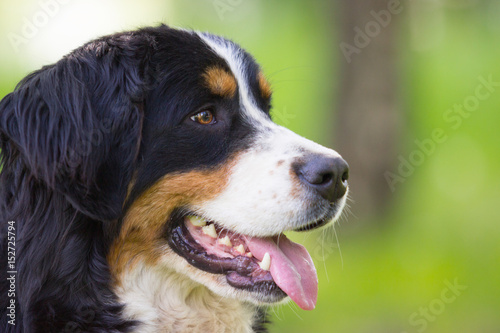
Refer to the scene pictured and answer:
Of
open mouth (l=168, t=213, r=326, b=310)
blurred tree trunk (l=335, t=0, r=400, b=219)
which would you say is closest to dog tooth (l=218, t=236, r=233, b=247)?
open mouth (l=168, t=213, r=326, b=310)

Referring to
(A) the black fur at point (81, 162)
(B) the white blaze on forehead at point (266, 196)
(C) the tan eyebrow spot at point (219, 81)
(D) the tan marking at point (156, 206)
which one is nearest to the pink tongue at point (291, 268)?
(B) the white blaze on forehead at point (266, 196)

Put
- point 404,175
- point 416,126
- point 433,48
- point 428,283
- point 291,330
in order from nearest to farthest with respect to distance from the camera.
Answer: point 291,330 < point 428,283 < point 404,175 < point 416,126 < point 433,48

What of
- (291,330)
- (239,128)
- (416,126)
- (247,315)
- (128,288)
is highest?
(239,128)

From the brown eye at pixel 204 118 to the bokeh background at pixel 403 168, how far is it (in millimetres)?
1259

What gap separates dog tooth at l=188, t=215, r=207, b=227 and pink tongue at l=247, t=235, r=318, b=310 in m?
0.24

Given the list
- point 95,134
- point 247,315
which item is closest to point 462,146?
point 247,315

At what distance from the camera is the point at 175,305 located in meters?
3.11

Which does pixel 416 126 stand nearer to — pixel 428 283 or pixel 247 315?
pixel 428 283

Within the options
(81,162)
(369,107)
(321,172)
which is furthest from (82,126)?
(369,107)

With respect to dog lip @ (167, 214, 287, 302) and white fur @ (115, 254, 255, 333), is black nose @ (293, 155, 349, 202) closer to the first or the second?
dog lip @ (167, 214, 287, 302)

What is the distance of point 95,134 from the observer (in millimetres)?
2842

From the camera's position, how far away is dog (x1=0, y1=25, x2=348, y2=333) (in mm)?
2807

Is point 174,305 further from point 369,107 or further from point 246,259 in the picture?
point 369,107

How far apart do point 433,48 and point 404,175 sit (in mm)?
4250
